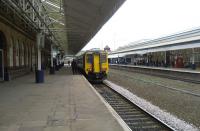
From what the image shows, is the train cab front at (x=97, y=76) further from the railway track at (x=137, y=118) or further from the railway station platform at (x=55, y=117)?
the railway station platform at (x=55, y=117)

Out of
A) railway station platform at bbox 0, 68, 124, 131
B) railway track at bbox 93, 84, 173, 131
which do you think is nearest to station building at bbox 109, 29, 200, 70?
railway track at bbox 93, 84, 173, 131

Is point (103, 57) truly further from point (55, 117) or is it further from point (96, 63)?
point (55, 117)

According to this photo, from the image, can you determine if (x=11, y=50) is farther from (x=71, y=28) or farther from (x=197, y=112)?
(x=197, y=112)

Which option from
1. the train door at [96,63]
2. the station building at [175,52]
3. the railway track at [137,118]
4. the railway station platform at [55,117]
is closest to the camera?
the railway station platform at [55,117]

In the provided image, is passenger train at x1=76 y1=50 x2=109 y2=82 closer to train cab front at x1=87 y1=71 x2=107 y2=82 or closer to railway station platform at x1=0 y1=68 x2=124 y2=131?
train cab front at x1=87 y1=71 x2=107 y2=82

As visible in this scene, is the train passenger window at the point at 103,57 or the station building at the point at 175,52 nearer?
the train passenger window at the point at 103,57

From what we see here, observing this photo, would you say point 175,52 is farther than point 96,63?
Yes

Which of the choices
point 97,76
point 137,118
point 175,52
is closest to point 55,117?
point 137,118

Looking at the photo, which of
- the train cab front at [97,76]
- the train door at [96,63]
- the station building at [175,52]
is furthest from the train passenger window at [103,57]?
the station building at [175,52]

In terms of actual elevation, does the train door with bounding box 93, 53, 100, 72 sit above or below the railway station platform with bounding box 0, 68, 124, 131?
above

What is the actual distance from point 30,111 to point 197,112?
5.92 m

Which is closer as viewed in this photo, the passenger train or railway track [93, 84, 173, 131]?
railway track [93, 84, 173, 131]

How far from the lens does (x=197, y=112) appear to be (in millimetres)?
12258

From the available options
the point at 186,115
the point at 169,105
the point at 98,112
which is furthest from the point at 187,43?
the point at 98,112
